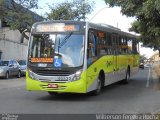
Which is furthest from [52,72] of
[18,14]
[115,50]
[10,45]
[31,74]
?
[10,45]

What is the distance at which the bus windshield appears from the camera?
1473cm

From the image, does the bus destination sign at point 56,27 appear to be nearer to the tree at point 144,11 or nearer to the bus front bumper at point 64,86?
the bus front bumper at point 64,86

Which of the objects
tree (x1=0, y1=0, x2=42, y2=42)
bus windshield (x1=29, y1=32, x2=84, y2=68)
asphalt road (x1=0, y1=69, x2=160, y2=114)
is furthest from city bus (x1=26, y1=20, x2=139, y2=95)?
tree (x1=0, y1=0, x2=42, y2=42)

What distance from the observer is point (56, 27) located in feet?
50.4

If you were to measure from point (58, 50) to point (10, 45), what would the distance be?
32.2 m

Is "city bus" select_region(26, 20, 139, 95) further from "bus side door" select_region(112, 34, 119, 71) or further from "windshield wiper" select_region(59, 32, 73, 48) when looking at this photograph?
"bus side door" select_region(112, 34, 119, 71)

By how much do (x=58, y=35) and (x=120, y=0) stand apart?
17.3 feet

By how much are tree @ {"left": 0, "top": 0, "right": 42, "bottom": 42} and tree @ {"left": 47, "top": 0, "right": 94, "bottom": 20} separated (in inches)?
139

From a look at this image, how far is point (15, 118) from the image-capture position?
10695mm

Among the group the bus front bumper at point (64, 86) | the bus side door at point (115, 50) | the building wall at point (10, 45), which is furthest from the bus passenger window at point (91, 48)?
the building wall at point (10, 45)

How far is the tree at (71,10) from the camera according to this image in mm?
43719

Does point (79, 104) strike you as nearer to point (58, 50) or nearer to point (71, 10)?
point (58, 50)

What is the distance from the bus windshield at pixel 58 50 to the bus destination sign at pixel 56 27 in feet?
0.66

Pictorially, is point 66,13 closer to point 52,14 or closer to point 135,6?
point 52,14
